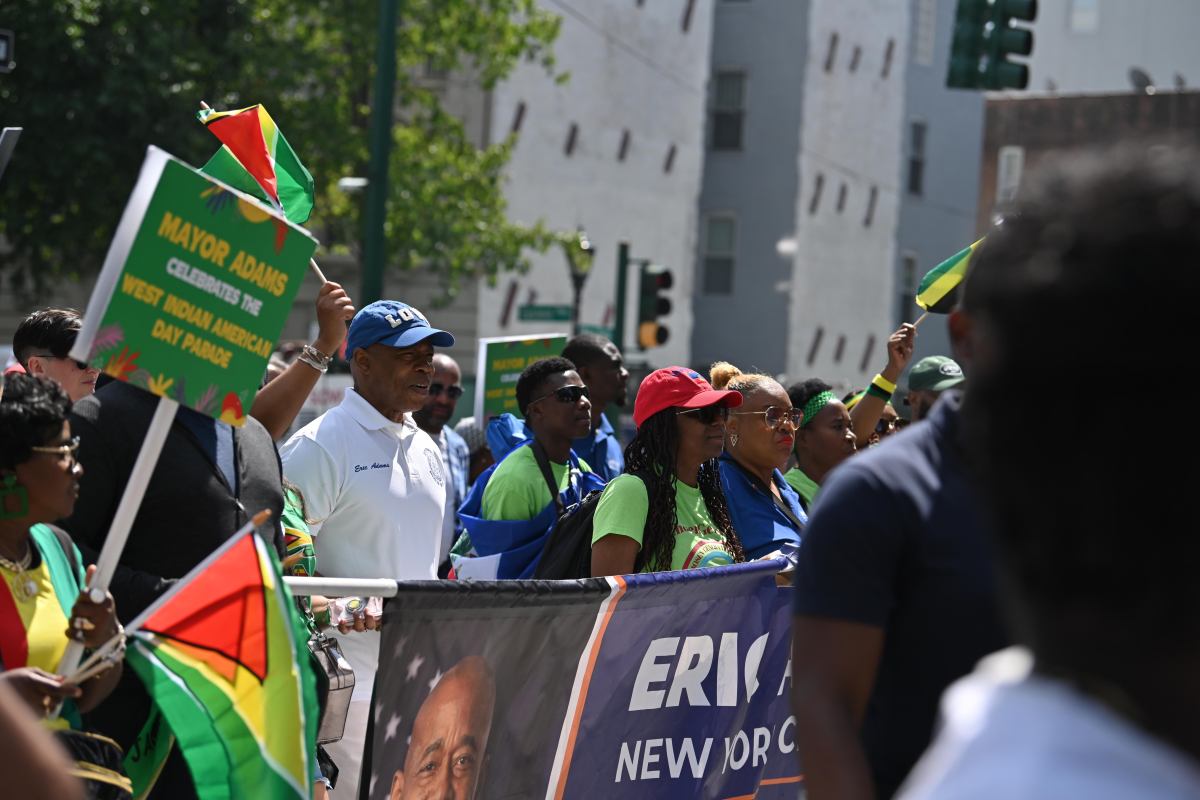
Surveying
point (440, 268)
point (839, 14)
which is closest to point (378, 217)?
point (440, 268)

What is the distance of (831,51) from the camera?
37844mm

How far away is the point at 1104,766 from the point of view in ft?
3.83

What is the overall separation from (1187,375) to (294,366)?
4.14m

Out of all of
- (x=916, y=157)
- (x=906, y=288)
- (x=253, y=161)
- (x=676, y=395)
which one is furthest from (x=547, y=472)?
(x=916, y=157)

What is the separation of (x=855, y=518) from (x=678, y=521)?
3.26 meters

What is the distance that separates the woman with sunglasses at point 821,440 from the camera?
23.8ft

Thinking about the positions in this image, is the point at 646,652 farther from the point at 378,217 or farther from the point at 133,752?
the point at 378,217

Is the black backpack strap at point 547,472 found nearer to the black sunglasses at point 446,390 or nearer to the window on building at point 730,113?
the black sunglasses at point 446,390

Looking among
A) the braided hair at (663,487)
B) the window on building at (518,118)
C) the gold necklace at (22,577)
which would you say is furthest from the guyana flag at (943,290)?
the window on building at (518,118)

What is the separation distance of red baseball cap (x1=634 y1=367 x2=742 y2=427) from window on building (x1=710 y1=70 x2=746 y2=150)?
105 feet

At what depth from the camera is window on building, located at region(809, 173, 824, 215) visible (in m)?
37.6

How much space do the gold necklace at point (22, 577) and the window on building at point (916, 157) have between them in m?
38.9

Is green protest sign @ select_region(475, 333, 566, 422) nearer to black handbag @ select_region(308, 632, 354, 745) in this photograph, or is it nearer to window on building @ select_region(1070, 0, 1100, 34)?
black handbag @ select_region(308, 632, 354, 745)

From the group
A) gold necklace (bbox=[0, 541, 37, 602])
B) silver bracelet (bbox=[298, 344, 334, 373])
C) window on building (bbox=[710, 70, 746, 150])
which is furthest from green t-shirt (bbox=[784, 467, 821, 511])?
window on building (bbox=[710, 70, 746, 150])
